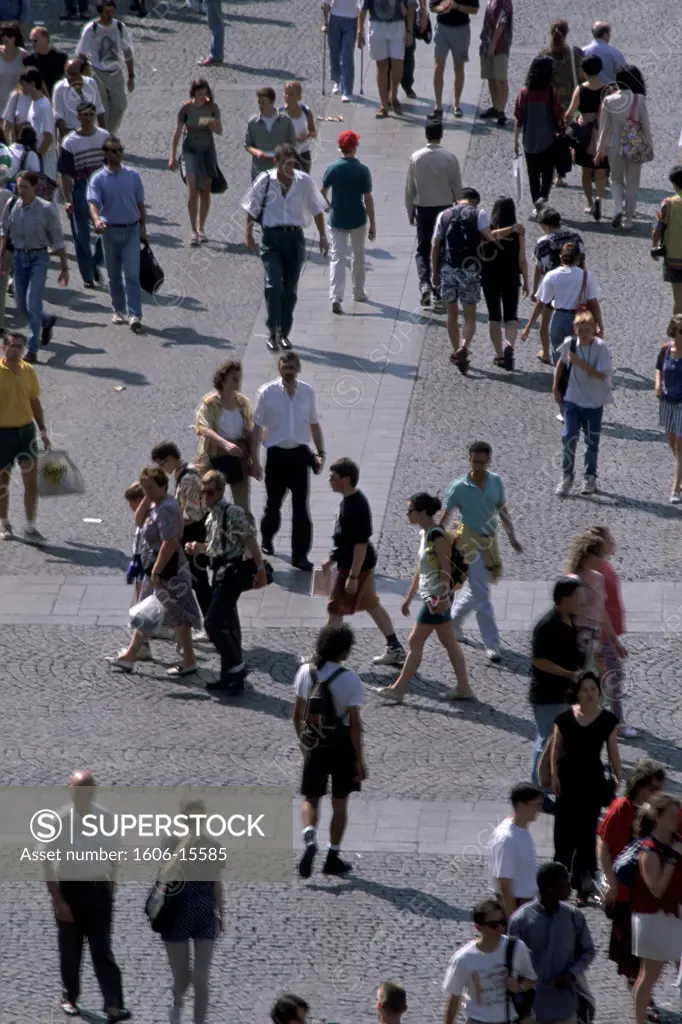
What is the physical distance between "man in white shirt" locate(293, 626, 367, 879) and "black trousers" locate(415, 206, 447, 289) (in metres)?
8.39

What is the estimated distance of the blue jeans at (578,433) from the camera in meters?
14.9

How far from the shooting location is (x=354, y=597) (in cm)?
1254

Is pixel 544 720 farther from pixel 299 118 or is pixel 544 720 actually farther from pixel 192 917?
pixel 299 118

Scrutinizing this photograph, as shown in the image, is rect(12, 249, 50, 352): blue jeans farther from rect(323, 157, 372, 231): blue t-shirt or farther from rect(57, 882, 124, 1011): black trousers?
rect(57, 882, 124, 1011): black trousers

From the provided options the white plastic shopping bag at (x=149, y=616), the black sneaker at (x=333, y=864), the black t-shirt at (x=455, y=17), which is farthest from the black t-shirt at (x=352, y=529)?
the black t-shirt at (x=455, y=17)

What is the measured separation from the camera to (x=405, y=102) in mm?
23422

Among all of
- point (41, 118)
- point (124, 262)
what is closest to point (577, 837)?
point (124, 262)

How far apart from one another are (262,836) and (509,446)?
577 centimetres

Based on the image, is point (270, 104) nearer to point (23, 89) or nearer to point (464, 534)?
point (23, 89)

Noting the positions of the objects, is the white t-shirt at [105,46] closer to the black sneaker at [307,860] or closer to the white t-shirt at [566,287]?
the white t-shirt at [566,287]

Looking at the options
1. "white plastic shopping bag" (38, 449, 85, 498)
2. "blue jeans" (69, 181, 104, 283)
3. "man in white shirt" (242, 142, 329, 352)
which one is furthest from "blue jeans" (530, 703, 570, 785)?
"blue jeans" (69, 181, 104, 283)

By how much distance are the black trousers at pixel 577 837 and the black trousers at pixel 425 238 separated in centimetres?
902

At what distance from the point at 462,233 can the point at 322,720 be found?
7.36 metres

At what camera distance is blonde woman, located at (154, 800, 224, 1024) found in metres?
8.84
